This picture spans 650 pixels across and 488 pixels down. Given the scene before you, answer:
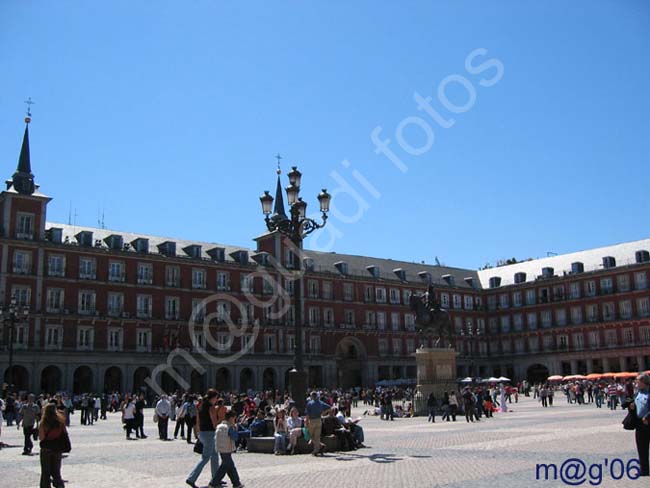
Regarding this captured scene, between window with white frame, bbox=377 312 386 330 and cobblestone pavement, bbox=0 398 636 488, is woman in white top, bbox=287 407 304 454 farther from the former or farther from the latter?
window with white frame, bbox=377 312 386 330

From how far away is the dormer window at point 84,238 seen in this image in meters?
56.4

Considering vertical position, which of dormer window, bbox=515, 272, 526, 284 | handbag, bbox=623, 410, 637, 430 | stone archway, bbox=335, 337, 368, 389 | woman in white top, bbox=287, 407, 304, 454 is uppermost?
dormer window, bbox=515, 272, 526, 284

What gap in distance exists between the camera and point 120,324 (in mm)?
56531

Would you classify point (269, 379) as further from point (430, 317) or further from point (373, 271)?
point (430, 317)

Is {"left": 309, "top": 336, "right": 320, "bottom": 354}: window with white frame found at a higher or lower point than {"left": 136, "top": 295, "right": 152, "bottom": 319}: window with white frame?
lower

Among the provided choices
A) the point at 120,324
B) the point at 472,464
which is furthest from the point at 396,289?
the point at 472,464

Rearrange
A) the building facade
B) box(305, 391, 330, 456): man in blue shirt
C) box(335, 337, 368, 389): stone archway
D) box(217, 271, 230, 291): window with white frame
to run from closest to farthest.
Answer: box(305, 391, 330, 456): man in blue shirt
the building facade
box(217, 271, 230, 291): window with white frame
box(335, 337, 368, 389): stone archway

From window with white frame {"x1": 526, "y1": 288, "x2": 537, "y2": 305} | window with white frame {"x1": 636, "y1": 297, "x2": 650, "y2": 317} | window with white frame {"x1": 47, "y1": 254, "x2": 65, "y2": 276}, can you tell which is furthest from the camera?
window with white frame {"x1": 526, "y1": 288, "x2": 537, "y2": 305}

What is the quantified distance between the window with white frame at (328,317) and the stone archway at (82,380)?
23436 mm

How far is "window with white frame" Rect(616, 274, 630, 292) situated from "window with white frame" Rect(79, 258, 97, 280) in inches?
2009

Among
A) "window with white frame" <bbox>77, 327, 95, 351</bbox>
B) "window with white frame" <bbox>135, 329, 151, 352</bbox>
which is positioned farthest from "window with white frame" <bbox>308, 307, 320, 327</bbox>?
"window with white frame" <bbox>77, 327, 95, 351</bbox>

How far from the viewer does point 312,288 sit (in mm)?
69000

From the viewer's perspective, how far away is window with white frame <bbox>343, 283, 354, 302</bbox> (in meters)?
71.6

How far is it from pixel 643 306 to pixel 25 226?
2253 inches
